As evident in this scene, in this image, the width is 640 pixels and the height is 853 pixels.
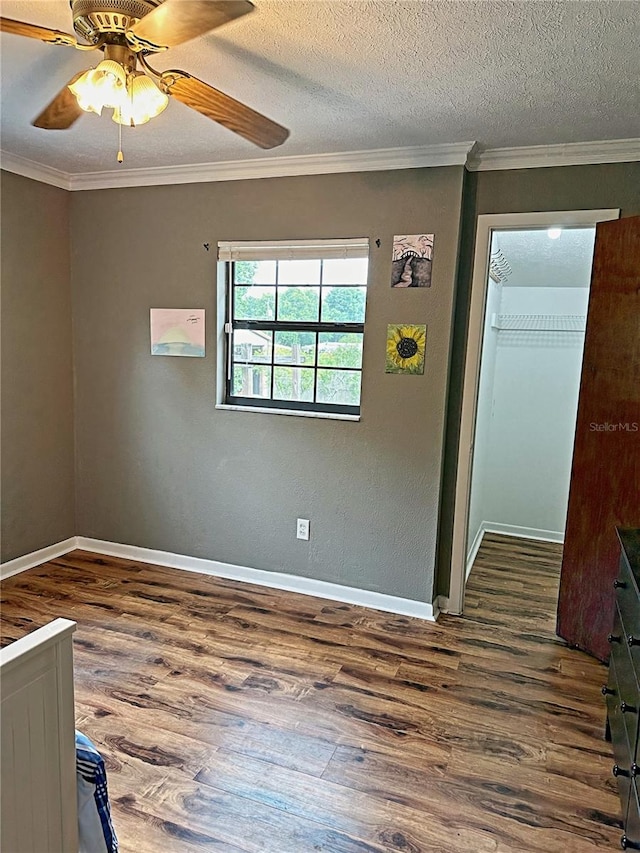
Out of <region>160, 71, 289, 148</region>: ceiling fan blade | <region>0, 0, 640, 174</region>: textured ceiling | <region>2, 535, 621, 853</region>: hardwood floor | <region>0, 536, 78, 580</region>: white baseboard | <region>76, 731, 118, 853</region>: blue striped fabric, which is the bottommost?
<region>2, 535, 621, 853</region>: hardwood floor

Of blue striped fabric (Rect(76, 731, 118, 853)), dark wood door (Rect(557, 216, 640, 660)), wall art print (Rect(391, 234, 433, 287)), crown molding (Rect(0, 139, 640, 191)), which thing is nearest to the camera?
blue striped fabric (Rect(76, 731, 118, 853))

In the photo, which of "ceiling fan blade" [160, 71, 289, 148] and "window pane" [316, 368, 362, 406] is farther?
"window pane" [316, 368, 362, 406]

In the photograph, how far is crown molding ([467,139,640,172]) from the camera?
2.61 m

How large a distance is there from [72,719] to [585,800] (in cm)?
169

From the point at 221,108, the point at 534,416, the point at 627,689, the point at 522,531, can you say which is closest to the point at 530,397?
the point at 534,416

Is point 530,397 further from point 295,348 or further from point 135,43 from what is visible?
point 135,43

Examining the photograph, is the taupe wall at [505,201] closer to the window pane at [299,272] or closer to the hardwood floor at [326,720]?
the hardwood floor at [326,720]

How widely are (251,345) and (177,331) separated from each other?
47 centimetres

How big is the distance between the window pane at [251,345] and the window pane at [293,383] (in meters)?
0.12

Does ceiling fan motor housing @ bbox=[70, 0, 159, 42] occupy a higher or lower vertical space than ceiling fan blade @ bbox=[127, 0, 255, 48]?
higher

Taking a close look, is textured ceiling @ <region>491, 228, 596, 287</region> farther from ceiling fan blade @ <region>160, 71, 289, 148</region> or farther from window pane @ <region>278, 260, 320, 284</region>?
ceiling fan blade @ <region>160, 71, 289, 148</region>

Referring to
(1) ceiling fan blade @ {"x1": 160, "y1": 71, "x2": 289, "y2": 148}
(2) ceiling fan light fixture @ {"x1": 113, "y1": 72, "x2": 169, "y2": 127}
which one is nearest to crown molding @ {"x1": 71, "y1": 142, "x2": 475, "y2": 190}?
(1) ceiling fan blade @ {"x1": 160, "y1": 71, "x2": 289, "y2": 148}

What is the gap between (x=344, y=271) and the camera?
125 inches

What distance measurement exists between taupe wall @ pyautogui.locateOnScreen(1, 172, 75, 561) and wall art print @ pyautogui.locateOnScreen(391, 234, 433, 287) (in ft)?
7.18
